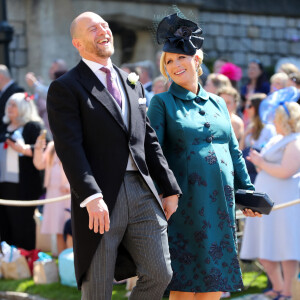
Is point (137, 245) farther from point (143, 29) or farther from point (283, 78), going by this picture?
point (143, 29)

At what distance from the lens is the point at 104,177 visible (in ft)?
13.9

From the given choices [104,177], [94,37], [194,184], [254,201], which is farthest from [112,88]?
[254,201]

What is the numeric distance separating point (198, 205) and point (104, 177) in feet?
2.24

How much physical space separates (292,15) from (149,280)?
43.1 ft

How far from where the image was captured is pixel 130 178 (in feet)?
14.2

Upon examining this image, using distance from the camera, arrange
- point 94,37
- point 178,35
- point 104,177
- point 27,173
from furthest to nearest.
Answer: point 27,173 → point 178,35 → point 94,37 → point 104,177

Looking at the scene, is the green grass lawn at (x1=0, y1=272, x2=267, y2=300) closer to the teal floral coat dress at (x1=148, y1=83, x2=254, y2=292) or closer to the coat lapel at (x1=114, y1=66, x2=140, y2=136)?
the teal floral coat dress at (x1=148, y1=83, x2=254, y2=292)

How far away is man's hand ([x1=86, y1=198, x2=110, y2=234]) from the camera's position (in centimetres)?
410

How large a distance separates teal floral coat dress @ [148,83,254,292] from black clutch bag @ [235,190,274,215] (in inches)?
5.0

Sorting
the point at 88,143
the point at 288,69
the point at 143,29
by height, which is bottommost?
the point at 88,143

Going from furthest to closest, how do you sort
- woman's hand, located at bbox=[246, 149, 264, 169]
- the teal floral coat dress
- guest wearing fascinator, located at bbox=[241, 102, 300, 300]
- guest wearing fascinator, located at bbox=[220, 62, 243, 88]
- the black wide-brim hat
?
1. guest wearing fascinator, located at bbox=[220, 62, 243, 88]
2. woman's hand, located at bbox=[246, 149, 264, 169]
3. guest wearing fascinator, located at bbox=[241, 102, 300, 300]
4. the black wide-brim hat
5. the teal floral coat dress

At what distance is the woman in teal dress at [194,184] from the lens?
15.3 ft

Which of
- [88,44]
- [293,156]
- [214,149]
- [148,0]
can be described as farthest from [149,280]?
[148,0]

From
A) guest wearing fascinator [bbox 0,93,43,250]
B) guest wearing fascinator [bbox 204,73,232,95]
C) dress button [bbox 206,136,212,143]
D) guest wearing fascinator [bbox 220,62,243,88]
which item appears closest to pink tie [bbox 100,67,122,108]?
dress button [bbox 206,136,212,143]
